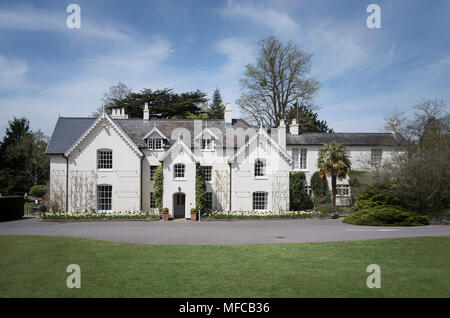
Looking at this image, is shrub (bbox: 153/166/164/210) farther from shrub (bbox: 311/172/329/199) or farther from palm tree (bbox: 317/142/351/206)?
shrub (bbox: 311/172/329/199)

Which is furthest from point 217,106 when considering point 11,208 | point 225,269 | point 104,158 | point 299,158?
point 225,269

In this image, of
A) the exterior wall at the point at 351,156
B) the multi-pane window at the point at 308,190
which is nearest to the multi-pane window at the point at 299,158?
the exterior wall at the point at 351,156

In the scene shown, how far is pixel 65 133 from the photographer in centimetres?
2948

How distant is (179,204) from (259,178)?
8.07 metres

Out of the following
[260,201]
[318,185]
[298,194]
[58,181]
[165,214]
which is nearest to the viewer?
[165,214]

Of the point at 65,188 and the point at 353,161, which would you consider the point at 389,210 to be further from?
the point at 65,188

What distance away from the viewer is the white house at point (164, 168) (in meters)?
26.6

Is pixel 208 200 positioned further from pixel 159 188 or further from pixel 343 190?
pixel 343 190

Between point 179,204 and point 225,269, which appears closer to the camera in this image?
point 225,269

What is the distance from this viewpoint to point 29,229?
63.9 ft

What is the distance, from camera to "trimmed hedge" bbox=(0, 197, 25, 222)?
2430cm

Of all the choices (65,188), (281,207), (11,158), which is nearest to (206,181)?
(281,207)

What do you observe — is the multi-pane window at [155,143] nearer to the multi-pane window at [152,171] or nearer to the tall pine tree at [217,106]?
the multi-pane window at [152,171]

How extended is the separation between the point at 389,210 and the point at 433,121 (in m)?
14.3
